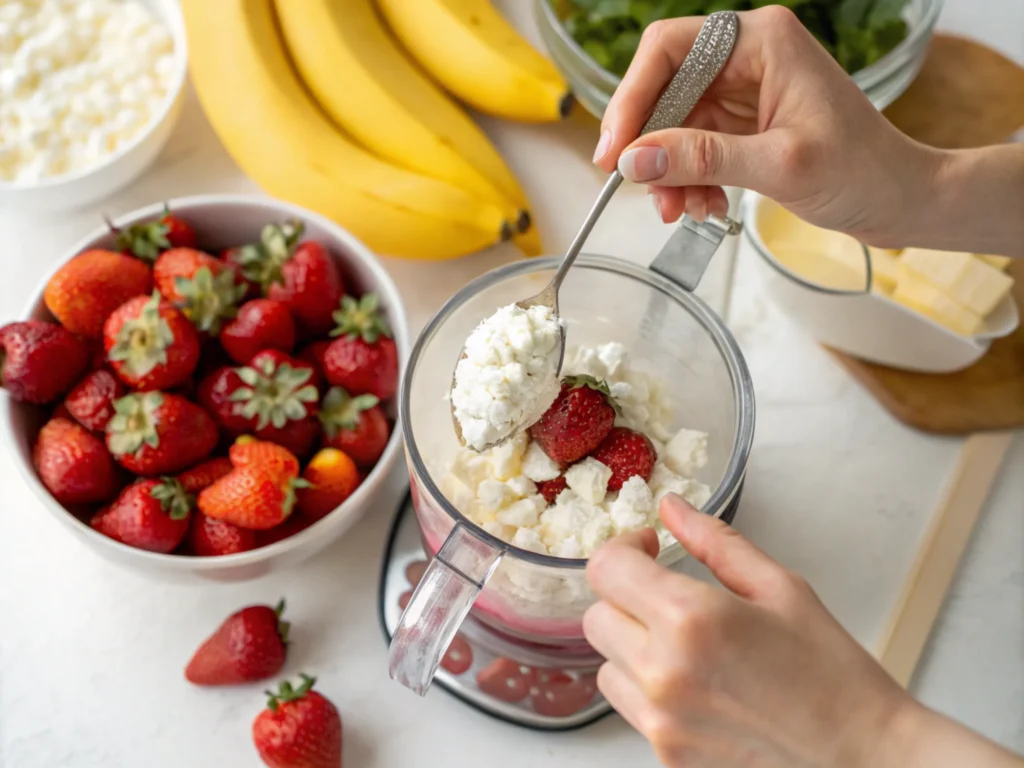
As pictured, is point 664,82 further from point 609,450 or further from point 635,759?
point 635,759

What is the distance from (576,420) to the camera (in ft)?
2.56

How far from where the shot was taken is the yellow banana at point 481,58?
3.79ft

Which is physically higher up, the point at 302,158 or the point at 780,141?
the point at 780,141

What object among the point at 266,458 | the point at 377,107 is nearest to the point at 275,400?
the point at 266,458

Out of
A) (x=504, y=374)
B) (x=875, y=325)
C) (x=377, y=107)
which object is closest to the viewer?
(x=504, y=374)

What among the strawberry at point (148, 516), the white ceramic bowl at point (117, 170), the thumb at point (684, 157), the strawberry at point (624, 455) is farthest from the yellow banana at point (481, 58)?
the strawberry at point (148, 516)

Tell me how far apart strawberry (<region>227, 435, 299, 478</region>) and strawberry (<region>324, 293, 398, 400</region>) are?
0.36ft

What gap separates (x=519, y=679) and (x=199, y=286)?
539mm

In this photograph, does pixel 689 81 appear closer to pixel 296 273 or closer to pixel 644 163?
pixel 644 163

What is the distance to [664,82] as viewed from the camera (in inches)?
33.3

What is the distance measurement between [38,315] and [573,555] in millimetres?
645

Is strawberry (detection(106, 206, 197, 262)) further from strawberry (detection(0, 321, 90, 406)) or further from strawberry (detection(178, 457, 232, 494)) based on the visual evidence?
strawberry (detection(178, 457, 232, 494))

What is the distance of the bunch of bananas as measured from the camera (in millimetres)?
1090

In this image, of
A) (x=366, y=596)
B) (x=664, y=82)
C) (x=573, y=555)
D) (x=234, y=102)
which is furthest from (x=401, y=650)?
(x=234, y=102)
